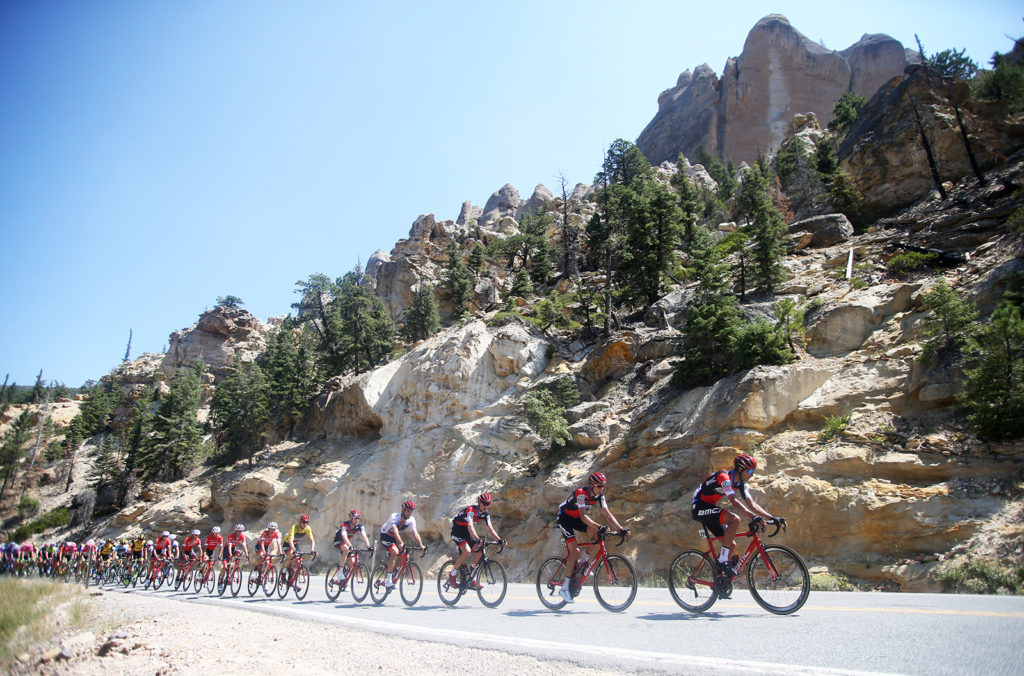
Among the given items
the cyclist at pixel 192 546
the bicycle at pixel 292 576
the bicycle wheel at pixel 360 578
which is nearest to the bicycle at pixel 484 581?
the bicycle wheel at pixel 360 578

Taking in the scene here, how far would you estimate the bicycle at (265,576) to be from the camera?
47.2 feet

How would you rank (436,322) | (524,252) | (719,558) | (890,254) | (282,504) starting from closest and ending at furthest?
(719,558) → (890,254) → (282,504) → (436,322) → (524,252)

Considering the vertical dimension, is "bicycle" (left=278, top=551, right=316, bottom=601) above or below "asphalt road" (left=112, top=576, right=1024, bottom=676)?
below

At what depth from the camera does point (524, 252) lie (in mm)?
50094

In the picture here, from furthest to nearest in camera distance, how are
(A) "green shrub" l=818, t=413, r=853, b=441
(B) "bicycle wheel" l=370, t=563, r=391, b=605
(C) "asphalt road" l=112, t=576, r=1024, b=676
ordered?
(A) "green shrub" l=818, t=413, r=853, b=441 < (B) "bicycle wheel" l=370, t=563, r=391, b=605 < (C) "asphalt road" l=112, t=576, r=1024, b=676

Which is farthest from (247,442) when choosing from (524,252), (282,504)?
(524,252)

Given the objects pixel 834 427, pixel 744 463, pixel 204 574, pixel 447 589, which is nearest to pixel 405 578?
pixel 447 589

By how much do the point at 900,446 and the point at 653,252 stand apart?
66.4ft

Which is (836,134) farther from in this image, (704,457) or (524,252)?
(704,457)

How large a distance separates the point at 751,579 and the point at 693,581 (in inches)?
29.4

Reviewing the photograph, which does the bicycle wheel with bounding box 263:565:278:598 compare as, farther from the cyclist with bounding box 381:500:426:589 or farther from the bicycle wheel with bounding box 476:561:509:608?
the bicycle wheel with bounding box 476:561:509:608

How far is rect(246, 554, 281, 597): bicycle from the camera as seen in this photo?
14375mm

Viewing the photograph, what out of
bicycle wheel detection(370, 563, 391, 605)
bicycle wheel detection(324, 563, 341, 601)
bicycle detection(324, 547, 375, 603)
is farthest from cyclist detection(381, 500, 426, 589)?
bicycle wheel detection(324, 563, 341, 601)

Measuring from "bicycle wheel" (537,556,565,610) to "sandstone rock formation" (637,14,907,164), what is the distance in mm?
79902
